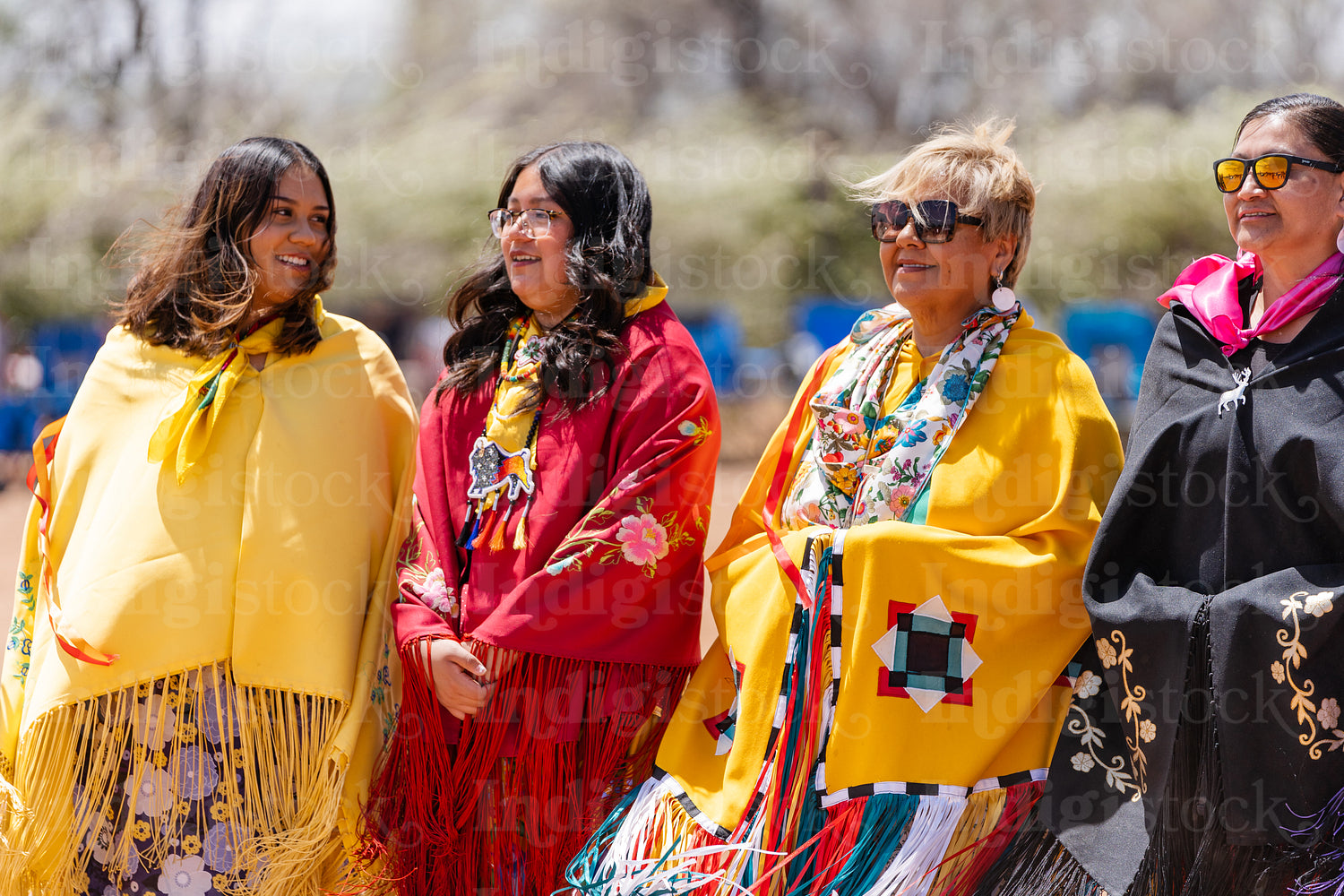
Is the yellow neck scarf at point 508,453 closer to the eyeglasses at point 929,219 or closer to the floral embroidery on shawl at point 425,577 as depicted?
the floral embroidery on shawl at point 425,577

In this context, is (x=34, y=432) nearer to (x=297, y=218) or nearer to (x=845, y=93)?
(x=297, y=218)

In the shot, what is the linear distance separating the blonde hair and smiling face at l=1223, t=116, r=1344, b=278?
45 cm

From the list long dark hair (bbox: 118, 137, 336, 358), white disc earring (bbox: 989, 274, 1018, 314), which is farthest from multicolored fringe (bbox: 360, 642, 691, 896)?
white disc earring (bbox: 989, 274, 1018, 314)

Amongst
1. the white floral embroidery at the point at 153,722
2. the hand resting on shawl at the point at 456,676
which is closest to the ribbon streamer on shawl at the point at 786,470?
the hand resting on shawl at the point at 456,676

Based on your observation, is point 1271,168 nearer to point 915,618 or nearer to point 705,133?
point 915,618

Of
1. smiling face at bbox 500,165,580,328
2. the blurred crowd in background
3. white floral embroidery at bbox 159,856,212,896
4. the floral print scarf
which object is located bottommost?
white floral embroidery at bbox 159,856,212,896

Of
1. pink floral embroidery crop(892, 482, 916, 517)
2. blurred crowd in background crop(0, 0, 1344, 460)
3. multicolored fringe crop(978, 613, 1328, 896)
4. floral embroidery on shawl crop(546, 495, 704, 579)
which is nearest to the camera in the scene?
multicolored fringe crop(978, 613, 1328, 896)

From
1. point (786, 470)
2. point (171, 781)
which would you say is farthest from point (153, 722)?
point (786, 470)

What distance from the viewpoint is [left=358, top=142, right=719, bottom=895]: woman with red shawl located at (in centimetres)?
266

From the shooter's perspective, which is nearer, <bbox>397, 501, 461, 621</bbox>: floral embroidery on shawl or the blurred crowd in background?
<bbox>397, 501, 461, 621</bbox>: floral embroidery on shawl

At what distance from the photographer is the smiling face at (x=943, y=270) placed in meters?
2.61

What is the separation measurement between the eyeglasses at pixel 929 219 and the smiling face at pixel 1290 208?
53 centimetres

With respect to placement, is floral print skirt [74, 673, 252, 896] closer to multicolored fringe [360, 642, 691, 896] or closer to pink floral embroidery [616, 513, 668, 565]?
multicolored fringe [360, 642, 691, 896]

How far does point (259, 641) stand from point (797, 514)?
1.28 metres
